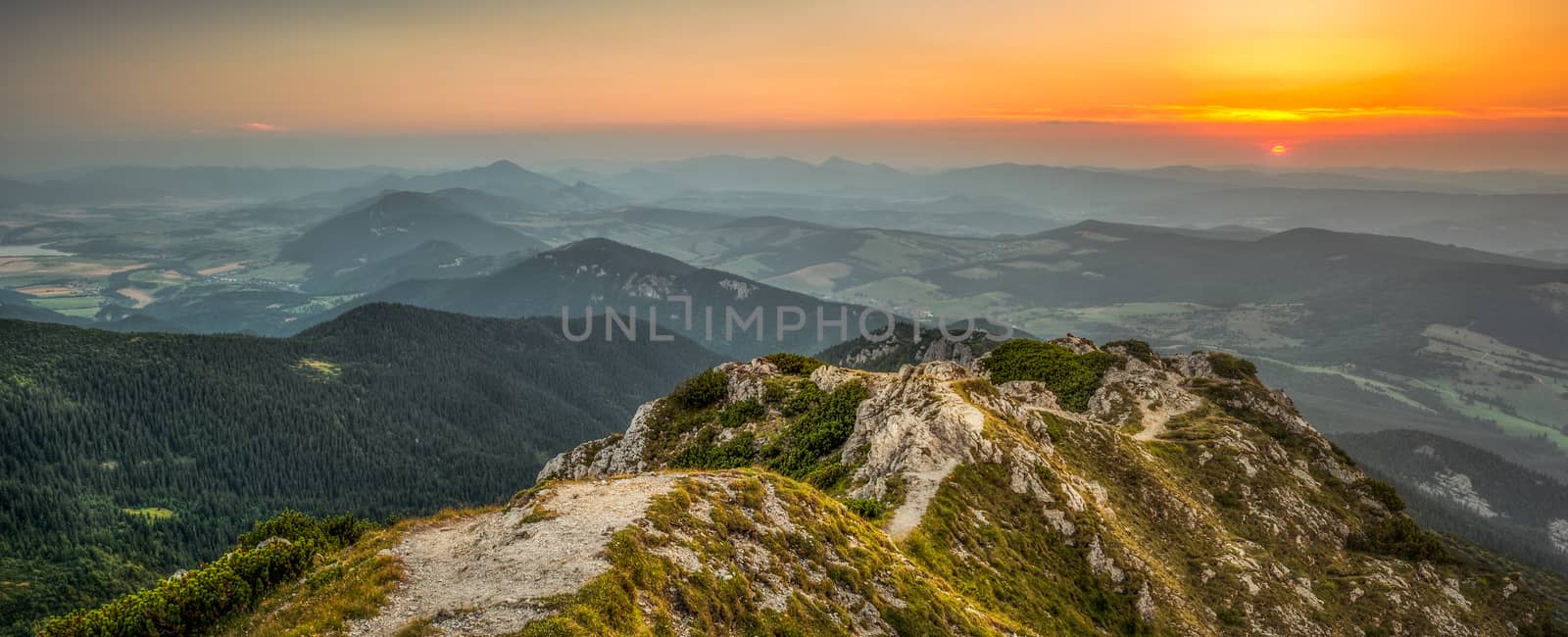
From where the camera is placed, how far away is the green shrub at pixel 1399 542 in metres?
56.2

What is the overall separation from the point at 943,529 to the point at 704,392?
92.4ft

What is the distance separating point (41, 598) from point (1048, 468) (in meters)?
185

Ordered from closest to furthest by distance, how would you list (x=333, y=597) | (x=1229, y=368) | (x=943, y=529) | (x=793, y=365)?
1. (x=333, y=597)
2. (x=943, y=529)
3. (x=793, y=365)
4. (x=1229, y=368)

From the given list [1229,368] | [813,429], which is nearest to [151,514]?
[813,429]

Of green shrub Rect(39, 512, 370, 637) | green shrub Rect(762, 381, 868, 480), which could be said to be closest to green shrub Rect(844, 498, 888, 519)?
green shrub Rect(762, 381, 868, 480)

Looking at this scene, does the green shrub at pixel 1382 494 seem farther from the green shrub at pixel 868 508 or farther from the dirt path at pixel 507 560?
the dirt path at pixel 507 560

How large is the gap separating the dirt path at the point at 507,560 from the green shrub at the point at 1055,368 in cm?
5932

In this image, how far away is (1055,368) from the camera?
81.7 metres

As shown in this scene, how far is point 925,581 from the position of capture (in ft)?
90.9

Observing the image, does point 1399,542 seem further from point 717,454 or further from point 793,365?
point 717,454

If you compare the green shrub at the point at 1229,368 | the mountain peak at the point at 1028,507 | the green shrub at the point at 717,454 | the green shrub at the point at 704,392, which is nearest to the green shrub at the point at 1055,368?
the mountain peak at the point at 1028,507

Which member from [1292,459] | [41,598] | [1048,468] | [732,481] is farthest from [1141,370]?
[41,598]

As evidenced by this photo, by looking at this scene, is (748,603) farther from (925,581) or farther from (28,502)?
(28,502)

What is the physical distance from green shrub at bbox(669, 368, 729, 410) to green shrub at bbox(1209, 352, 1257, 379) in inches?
3101
